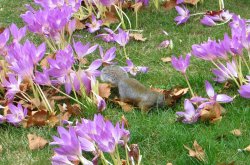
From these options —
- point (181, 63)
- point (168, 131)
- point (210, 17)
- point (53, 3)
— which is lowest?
point (210, 17)

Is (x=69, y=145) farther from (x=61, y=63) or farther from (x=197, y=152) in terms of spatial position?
(x=61, y=63)

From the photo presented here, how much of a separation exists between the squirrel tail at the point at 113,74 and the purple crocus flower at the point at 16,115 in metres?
0.63

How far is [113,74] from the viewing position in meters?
3.73

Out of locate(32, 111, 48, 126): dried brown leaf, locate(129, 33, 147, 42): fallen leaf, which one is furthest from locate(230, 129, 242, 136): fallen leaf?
locate(129, 33, 147, 42): fallen leaf

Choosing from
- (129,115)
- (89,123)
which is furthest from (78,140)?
(129,115)

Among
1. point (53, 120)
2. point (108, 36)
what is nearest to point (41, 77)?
point (53, 120)

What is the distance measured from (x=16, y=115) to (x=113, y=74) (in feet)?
2.35

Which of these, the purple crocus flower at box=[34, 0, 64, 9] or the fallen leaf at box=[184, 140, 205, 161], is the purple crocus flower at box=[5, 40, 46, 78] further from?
the fallen leaf at box=[184, 140, 205, 161]

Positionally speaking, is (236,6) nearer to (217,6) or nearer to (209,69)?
(217,6)

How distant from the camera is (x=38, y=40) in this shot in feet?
15.7

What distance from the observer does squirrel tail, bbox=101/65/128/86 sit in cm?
371

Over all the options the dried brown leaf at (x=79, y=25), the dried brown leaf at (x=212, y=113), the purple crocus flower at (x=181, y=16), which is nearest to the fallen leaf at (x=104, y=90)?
the dried brown leaf at (x=212, y=113)

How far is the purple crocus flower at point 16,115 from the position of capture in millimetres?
3375

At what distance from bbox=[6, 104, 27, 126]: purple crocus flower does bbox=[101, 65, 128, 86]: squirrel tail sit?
63 centimetres
